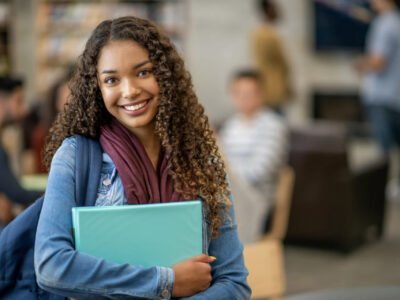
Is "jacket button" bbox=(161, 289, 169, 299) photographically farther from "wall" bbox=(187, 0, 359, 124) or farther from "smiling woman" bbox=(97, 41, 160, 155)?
"wall" bbox=(187, 0, 359, 124)

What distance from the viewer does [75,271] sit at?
1.43m

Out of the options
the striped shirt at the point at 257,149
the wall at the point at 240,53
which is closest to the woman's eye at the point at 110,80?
the striped shirt at the point at 257,149

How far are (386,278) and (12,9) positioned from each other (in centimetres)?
669

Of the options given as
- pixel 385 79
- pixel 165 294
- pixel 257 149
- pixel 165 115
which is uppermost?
pixel 385 79

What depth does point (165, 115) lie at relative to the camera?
1.58 meters

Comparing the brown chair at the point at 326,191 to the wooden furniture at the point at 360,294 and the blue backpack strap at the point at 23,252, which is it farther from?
the blue backpack strap at the point at 23,252

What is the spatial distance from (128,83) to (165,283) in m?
0.37

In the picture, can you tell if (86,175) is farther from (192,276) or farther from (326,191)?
(326,191)

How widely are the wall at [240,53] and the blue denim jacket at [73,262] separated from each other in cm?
770

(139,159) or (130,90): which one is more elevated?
(130,90)

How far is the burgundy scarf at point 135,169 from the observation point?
5.02 ft

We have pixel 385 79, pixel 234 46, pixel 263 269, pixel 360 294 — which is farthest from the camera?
pixel 234 46

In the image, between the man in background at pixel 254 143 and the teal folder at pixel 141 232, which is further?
the man in background at pixel 254 143

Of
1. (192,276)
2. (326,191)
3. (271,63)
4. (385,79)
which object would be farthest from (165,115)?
(271,63)
